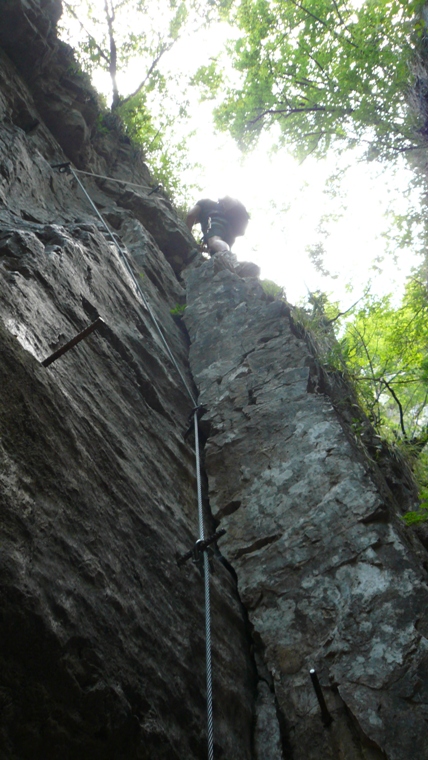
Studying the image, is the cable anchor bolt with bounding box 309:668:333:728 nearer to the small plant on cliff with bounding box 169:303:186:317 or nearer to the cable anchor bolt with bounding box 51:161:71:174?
the small plant on cliff with bounding box 169:303:186:317

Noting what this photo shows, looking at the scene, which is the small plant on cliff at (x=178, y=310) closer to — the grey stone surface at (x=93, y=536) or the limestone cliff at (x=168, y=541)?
the limestone cliff at (x=168, y=541)

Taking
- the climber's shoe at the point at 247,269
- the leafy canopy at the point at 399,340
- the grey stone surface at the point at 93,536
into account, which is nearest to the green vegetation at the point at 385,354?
the leafy canopy at the point at 399,340

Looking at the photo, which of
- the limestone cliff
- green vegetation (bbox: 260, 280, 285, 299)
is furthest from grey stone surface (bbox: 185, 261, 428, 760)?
green vegetation (bbox: 260, 280, 285, 299)

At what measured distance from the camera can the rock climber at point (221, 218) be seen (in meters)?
10.3

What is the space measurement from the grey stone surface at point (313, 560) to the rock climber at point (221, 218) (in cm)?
521

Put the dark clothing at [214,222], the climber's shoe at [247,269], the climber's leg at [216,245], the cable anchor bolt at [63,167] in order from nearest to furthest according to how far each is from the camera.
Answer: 1. the cable anchor bolt at [63,167]
2. the climber's shoe at [247,269]
3. the climber's leg at [216,245]
4. the dark clothing at [214,222]

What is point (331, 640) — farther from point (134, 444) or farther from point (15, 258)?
point (15, 258)

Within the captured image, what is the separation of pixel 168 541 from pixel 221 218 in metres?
8.43

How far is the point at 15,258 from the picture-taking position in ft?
12.7

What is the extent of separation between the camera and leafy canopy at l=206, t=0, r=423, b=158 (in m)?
10.8

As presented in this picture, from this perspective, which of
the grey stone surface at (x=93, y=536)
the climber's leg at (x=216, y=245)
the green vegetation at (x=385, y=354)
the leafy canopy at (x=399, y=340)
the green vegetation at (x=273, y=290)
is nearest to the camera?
the grey stone surface at (x=93, y=536)

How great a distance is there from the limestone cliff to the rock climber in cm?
467

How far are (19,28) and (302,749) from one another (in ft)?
31.6

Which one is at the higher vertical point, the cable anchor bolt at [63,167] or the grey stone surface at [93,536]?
the cable anchor bolt at [63,167]
